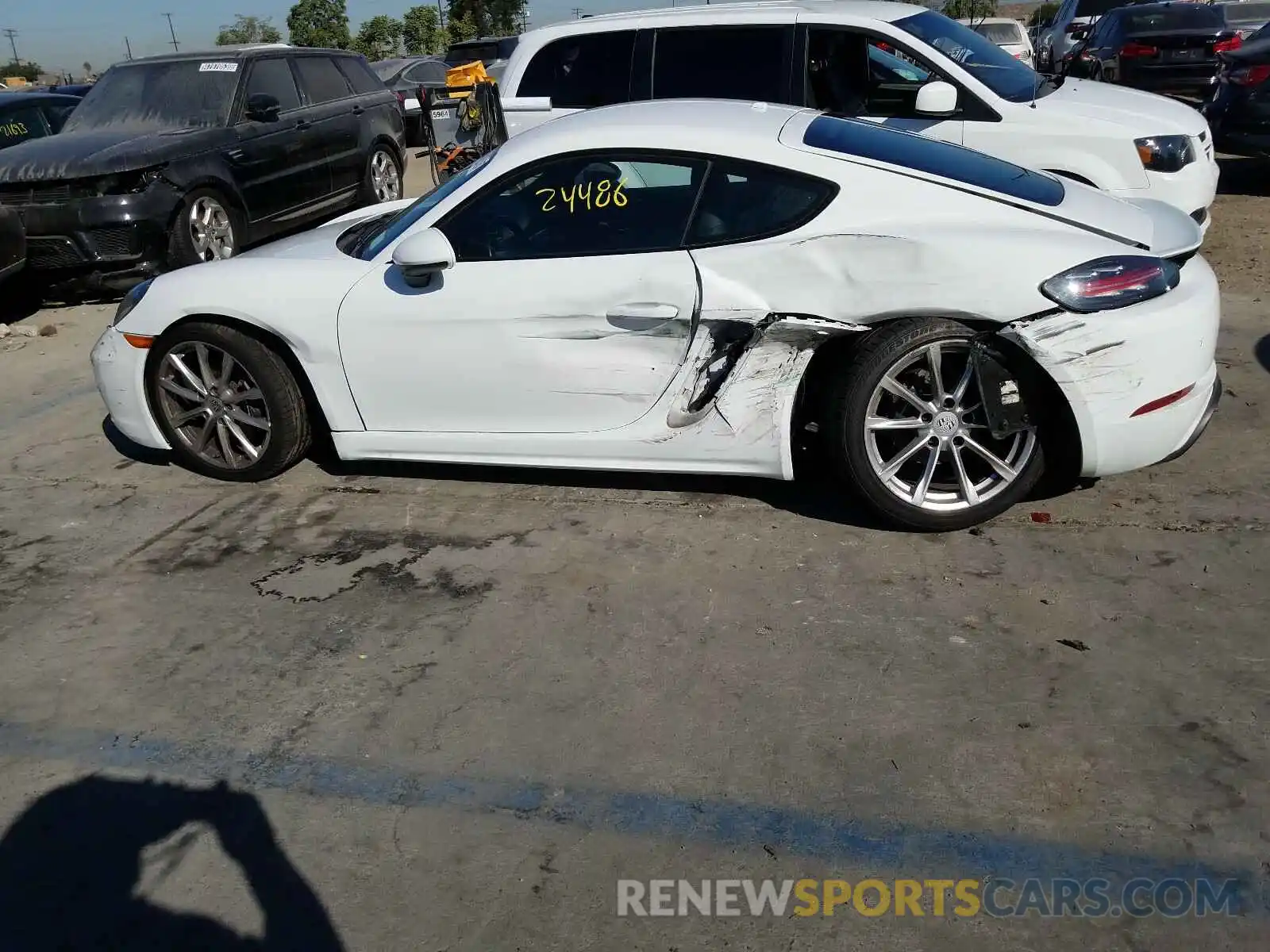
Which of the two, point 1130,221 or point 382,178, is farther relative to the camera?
point 382,178

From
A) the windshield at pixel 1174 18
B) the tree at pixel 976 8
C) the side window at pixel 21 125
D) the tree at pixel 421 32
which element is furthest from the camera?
the tree at pixel 421 32

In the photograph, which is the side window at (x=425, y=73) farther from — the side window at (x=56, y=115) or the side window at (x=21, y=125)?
the side window at (x=21, y=125)

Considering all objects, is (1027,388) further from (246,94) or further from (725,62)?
(246,94)

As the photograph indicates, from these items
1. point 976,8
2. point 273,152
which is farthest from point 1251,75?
point 976,8

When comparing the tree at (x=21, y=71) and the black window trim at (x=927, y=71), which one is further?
the tree at (x=21, y=71)

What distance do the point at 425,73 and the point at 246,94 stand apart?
1130 centimetres

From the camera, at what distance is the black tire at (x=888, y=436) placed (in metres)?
3.70

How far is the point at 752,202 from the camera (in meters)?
3.89

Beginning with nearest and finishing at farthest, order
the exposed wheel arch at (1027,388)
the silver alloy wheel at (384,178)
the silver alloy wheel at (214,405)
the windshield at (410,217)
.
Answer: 1. the exposed wheel arch at (1027,388)
2. the windshield at (410,217)
3. the silver alloy wheel at (214,405)
4. the silver alloy wheel at (384,178)

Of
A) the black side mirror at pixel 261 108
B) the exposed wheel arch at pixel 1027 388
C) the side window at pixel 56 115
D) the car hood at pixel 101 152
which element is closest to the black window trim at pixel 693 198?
the exposed wheel arch at pixel 1027 388

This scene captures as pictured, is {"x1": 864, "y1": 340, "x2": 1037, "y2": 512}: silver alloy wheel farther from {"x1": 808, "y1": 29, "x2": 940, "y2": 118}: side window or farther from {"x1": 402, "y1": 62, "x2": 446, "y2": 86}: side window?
{"x1": 402, "y1": 62, "x2": 446, "y2": 86}: side window

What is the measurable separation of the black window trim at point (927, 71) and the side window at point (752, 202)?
3.01 metres

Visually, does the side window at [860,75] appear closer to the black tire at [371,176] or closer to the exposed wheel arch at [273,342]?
the exposed wheel arch at [273,342]

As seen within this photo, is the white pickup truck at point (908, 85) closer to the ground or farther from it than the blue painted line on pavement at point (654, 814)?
farther from it
